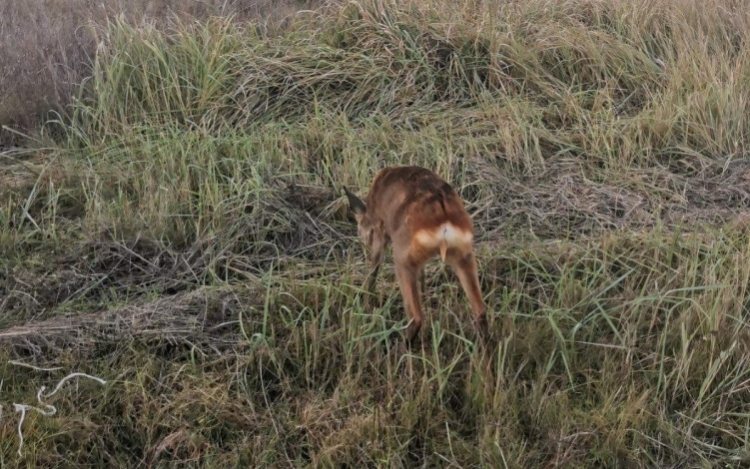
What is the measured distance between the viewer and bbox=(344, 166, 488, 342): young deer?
10.8 feet

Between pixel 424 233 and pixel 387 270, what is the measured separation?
80 cm

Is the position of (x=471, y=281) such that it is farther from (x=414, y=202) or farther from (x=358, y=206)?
(x=358, y=206)

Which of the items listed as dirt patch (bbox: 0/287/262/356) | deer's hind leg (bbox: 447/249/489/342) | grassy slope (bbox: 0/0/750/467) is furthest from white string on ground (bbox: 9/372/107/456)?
deer's hind leg (bbox: 447/249/489/342)

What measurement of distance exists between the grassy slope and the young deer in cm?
22

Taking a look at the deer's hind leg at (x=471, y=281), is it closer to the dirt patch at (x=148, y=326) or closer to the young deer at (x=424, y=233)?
the young deer at (x=424, y=233)

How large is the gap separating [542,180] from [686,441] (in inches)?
80.1

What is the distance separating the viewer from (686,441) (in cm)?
322

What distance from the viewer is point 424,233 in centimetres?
331

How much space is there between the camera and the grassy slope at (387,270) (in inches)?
130

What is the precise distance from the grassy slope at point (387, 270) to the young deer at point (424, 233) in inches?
8.7

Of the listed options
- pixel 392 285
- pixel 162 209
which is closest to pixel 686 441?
pixel 392 285

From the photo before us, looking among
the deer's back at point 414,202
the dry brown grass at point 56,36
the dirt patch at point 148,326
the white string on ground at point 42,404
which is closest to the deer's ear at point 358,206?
the deer's back at point 414,202

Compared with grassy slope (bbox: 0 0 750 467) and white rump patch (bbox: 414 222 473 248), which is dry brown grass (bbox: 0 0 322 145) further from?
white rump patch (bbox: 414 222 473 248)

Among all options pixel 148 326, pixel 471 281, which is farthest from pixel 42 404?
pixel 471 281
